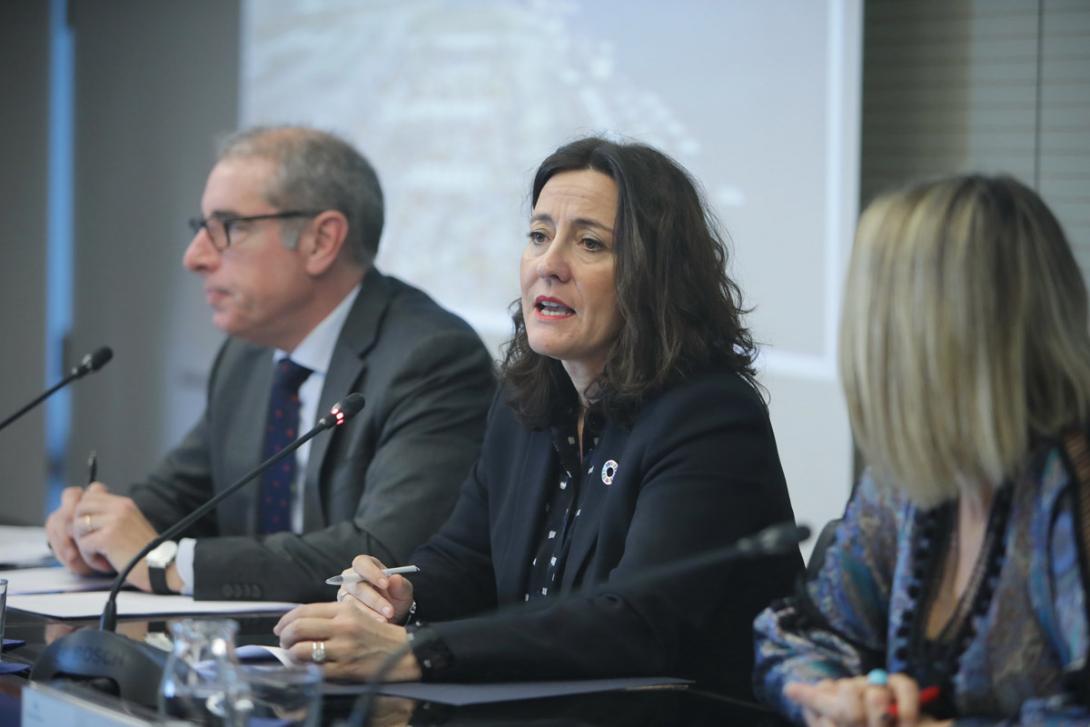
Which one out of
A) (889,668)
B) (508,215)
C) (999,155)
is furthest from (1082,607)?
(508,215)

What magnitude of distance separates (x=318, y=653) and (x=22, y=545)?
4.75ft

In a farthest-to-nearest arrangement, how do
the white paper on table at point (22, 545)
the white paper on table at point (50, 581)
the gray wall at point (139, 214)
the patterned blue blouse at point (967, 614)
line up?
1. the gray wall at point (139, 214)
2. the white paper on table at point (22, 545)
3. the white paper on table at point (50, 581)
4. the patterned blue blouse at point (967, 614)

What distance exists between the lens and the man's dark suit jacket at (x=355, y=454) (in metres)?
2.42

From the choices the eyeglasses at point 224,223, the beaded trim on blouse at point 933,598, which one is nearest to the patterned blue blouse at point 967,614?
the beaded trim on blouse at point 933,598

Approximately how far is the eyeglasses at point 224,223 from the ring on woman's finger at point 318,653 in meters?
1.42

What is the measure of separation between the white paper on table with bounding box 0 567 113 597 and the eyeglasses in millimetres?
753

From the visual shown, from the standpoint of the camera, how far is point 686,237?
2119 mm

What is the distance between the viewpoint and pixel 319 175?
300cm

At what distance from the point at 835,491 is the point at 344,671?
2.32m

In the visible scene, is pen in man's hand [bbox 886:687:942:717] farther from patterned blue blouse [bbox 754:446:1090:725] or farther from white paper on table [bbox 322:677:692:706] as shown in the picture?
white paper on table [bbox 322:677:692:706]

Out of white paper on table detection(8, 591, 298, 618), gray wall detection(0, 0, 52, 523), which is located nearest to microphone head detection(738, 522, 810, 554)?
white paper on table detection(8, 591, 298, 618)

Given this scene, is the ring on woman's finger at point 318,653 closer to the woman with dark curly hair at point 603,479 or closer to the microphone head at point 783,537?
the woman with dark curly hair at point 603,479

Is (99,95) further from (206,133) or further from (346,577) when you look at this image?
(346,577)

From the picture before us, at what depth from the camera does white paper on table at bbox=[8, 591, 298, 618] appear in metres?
2.20
